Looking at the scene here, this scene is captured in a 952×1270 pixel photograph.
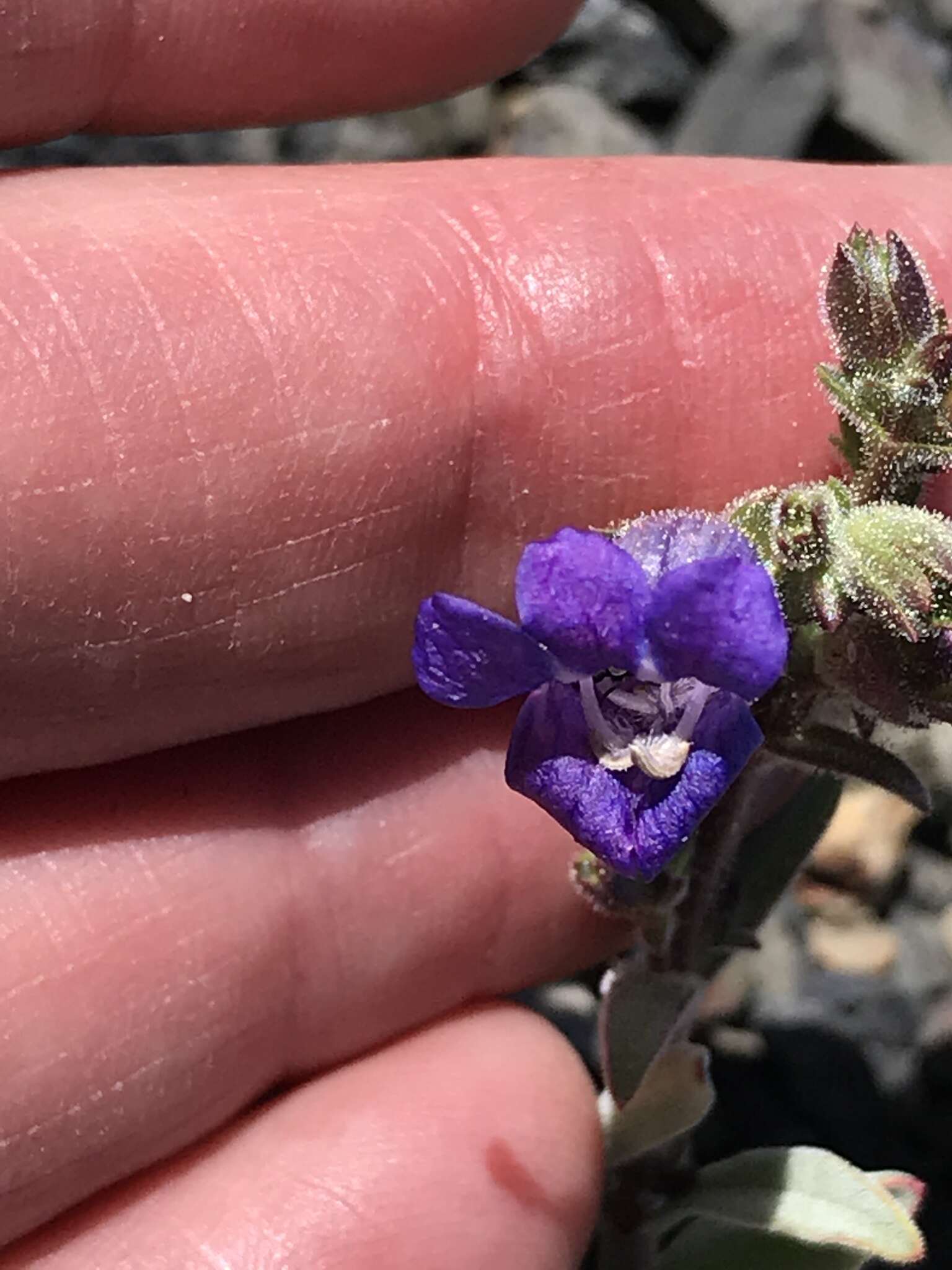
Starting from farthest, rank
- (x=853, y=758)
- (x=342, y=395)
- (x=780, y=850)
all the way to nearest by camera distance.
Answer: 1. (x=780, y=850)
2. (x=342, y=395)
3. (x=853, y=758)

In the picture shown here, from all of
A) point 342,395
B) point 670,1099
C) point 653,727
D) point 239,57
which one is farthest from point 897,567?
point 239,57

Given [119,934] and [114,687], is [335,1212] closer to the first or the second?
[119,934]

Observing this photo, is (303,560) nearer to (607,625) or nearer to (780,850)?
(607,625)

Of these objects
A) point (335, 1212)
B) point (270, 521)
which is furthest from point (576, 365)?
point (335, 1212)

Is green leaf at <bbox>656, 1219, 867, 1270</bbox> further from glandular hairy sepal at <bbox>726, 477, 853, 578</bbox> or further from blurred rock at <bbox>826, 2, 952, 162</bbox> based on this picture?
blurred rock at <bbox>826, 2, 952, 162</bbox>

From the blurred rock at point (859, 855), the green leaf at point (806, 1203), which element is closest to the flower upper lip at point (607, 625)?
the green leaf at point (806, 1203)
